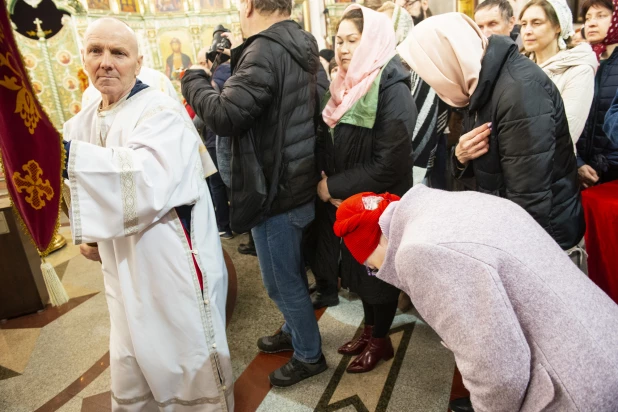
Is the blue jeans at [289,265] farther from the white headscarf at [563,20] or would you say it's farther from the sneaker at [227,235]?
the sneaker at [227,235]

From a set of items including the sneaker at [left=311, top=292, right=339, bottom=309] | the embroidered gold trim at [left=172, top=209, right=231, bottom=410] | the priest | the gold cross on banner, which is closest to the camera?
the priest

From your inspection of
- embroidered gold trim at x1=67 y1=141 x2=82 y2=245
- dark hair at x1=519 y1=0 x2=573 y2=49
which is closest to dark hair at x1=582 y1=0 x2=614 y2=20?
dark hair at x1=519 y1=0 x2=573 y2=49

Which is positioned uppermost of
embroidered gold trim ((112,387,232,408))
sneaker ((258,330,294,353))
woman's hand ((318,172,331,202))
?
woman's hand ((318,172,331,202))

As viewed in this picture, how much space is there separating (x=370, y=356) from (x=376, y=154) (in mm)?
1061

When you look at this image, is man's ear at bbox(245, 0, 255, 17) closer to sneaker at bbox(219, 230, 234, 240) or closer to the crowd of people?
the crowd of people

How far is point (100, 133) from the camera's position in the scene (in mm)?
1663

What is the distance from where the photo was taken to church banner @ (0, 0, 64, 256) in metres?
1.03

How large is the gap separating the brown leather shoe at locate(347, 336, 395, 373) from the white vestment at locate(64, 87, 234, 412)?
67cm

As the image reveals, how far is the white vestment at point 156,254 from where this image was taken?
4.70 feet

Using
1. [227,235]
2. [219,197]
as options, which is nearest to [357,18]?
[219,197]

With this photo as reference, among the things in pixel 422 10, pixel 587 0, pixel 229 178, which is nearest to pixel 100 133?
pixel 229 178

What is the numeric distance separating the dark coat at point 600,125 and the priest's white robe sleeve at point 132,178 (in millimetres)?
2107

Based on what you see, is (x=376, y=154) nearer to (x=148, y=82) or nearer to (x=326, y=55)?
(x=148, y=82)

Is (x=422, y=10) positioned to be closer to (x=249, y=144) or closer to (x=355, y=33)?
→ (x=355, y=33)
